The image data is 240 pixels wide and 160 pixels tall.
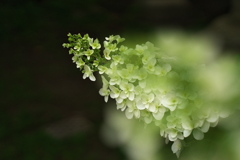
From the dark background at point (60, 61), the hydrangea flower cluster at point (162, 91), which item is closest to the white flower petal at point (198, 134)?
the hydrangea flower cluster at point (162, 91)

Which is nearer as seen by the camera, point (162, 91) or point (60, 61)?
point (162, 91)

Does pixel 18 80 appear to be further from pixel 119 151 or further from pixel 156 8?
pixel 156 8

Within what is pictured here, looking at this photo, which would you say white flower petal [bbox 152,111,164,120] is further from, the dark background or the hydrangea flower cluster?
the dark background

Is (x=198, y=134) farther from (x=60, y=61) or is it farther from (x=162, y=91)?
(x=60, y=61)

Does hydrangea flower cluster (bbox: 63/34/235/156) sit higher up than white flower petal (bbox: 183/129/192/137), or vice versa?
hydrangea flower cluster (bbox: 63/34/235/156)

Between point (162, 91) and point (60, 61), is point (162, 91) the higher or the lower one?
the lower one

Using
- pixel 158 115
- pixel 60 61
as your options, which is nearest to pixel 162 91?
pixel 158 115

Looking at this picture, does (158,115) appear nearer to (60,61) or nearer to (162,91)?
(162,91)

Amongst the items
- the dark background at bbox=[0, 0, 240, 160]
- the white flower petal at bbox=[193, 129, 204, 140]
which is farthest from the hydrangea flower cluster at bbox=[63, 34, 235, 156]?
the dark background at bbox=[0, 0, 240, 160]
